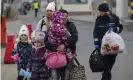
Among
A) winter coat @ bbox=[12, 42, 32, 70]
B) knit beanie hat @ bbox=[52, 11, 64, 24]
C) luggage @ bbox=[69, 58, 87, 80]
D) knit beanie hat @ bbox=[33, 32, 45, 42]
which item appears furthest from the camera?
winter coat @ bbox=[12, 42, 32, 70]

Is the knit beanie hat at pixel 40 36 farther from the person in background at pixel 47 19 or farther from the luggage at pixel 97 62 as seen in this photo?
the luggage at pixel 97 62

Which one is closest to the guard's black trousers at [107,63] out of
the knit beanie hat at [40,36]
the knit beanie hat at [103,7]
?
the knit beanie hat at [103,7]

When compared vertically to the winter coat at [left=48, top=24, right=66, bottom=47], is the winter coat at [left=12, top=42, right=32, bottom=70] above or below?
below

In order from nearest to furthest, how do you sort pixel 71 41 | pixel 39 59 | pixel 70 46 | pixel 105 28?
pixel 71 41 → pixel 70 46 → pixel 39 59 → pixel 105 28

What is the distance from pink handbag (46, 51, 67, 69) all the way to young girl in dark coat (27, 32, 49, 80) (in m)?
0.26

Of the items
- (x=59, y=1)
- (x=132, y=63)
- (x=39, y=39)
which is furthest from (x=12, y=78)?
(x=59, y=1)

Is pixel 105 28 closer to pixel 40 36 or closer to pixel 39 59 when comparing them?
pixel 40 36

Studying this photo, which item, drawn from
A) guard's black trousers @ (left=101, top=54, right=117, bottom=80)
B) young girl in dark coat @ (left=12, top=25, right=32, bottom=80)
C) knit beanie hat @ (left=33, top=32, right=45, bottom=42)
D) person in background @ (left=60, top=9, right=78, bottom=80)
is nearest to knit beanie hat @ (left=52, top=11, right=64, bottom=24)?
person in background @ (left=60, top=9, right=78, bottom=80)

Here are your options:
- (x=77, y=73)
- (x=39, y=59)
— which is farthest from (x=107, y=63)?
(x=39, y=59)

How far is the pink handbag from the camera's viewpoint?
730 centimetres

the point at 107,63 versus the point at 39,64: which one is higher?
the point at 39,64

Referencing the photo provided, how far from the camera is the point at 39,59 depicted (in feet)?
25.0

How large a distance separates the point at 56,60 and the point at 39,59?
429 millimetres

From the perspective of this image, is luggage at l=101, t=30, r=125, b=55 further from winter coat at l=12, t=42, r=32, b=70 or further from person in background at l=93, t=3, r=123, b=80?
winter coat at l=12, t=42, r=32, b=70
